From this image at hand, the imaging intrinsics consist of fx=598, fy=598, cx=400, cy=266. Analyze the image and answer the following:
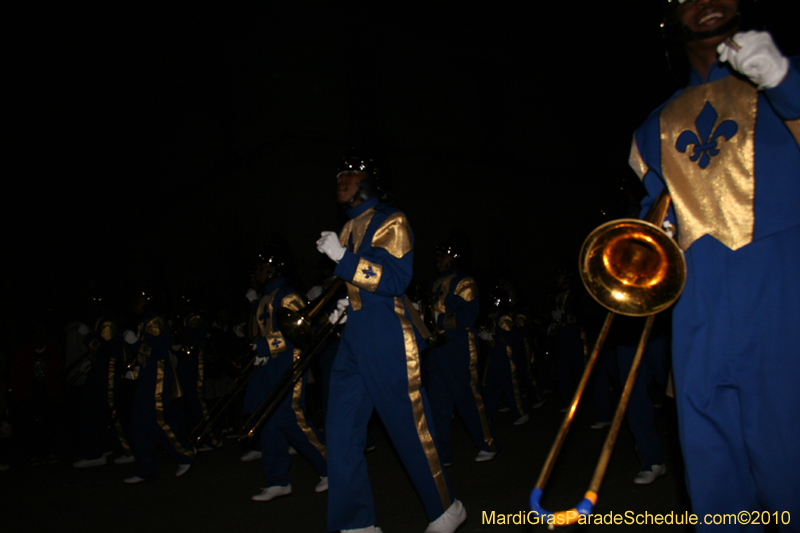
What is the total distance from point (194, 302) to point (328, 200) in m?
8.52

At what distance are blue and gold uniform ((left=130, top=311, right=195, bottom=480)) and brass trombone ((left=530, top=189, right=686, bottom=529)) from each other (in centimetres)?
541

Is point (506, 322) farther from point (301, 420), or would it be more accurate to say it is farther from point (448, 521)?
point (448, 521)

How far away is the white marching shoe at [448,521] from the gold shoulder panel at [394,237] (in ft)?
5.21

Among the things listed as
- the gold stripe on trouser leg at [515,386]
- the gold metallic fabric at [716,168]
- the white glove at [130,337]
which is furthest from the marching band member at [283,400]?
the gold stripe on trouser leg at [515,386]

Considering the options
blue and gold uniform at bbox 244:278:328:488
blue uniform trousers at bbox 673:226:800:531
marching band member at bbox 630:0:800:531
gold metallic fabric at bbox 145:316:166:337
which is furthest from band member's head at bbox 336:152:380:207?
gold metallic fabric at bbox 145:316:166:337

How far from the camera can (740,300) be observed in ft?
6.77

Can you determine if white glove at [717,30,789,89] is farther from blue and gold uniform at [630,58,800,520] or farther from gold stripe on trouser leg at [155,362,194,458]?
gold stripe on trouser leg at [155,362,194,458]

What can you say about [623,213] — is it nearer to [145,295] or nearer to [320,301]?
[320,301]

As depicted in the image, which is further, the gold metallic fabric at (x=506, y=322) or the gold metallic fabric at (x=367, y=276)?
the gold metallic fabric at (x=506, y=322)

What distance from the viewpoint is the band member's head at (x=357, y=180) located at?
4.15 m

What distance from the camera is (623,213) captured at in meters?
5.20

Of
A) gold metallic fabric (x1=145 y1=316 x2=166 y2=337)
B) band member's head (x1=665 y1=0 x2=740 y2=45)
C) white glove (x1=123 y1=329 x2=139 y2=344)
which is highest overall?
band member's head (x1=665 y1=0 x2=740 y2=45)

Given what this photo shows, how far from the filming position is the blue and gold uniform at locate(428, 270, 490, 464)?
6191mm

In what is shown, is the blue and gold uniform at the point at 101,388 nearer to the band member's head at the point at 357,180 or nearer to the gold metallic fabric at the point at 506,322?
the band member's head at the point at 357,180
